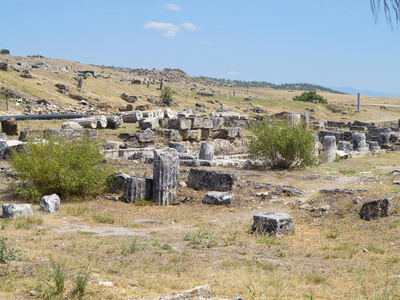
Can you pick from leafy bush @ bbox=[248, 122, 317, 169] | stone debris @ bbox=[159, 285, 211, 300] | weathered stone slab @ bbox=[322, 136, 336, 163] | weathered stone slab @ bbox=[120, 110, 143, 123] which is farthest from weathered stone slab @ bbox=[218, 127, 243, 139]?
stone debris @ bbox=[159, 285, 211, 300]

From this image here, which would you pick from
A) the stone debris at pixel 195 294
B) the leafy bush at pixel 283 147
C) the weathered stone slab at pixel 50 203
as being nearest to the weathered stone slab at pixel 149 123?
the leafy bush at pixel 283 147

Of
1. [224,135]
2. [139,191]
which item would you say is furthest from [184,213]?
[224,135]

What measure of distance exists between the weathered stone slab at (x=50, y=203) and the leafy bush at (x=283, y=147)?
27.4 ft

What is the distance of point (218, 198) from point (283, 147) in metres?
5.19

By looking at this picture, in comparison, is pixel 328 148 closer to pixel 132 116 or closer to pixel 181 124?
pixel 181 124

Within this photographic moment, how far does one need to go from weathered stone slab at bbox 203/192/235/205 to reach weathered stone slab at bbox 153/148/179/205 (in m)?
1.01

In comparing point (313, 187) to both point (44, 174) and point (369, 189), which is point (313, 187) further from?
point (44, 174)

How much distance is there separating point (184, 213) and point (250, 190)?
2.34 meters

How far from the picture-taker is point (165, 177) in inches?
484

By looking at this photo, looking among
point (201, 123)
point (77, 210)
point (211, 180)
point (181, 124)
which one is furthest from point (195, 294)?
point (201, 123)

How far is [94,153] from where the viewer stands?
1246cm

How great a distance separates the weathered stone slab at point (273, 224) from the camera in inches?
344

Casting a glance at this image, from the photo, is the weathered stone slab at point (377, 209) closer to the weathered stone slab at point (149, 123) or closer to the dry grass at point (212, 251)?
the dry grass at point (212, 251)

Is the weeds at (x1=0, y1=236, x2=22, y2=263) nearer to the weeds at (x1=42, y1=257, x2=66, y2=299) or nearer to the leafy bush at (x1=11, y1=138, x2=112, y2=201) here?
the weeds at (x1=42, y1=257, x2=66, y2=299)
